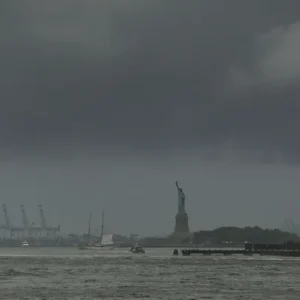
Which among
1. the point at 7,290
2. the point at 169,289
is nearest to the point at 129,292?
the point at 169,289

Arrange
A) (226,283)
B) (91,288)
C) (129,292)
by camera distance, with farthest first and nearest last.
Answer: (226,283)
(91,288)
(129,292)

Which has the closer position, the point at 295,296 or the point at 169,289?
the point at 295,296

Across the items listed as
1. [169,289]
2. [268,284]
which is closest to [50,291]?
[169,289]

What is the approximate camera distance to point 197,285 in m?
86.6

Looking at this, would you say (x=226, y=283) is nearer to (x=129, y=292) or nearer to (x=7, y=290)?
(x=129, y=292)

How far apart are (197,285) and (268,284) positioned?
7.04 meters

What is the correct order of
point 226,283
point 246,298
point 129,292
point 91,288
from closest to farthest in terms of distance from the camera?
point 246,298
point 129,292
point 91,288
point 226,283

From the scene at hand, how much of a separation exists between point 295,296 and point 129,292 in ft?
48.2

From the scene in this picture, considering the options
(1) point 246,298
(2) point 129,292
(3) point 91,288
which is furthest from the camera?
(3) point 91,288

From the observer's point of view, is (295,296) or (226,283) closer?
(295,296)

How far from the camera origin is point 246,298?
225 feet

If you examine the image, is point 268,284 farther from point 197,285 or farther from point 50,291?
point 50,291

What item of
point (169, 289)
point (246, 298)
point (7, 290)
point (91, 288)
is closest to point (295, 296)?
point (246, 298)

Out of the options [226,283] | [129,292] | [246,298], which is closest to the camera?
[246,298]
